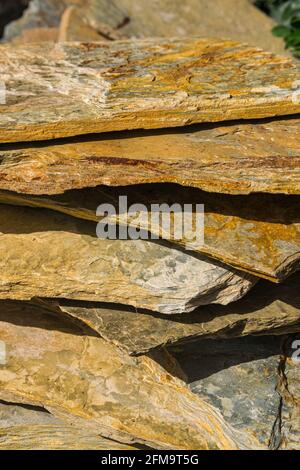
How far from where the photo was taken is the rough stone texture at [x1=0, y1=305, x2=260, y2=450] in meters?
5.04

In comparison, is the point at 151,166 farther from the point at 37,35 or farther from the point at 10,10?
the point at 10,10

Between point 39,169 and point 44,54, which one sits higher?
point 44,54

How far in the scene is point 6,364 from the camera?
17.9 ft

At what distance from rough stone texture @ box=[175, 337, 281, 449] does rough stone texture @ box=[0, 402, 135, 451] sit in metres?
0.76

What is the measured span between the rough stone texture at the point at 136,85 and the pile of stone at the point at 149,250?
0.04 feet

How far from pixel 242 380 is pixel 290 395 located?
0.32 m

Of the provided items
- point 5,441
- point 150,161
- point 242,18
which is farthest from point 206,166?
point 242,18

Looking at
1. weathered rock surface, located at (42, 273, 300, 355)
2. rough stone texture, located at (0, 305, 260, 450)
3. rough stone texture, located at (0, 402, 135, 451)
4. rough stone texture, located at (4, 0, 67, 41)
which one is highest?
rough stone texture, located at (4, 0, 67, 41)

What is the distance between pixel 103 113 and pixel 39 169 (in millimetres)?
469

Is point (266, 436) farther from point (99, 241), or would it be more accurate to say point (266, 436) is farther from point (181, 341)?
point (99, 241)

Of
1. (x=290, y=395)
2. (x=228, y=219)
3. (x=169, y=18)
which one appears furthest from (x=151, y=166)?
(x=169, y=18)
